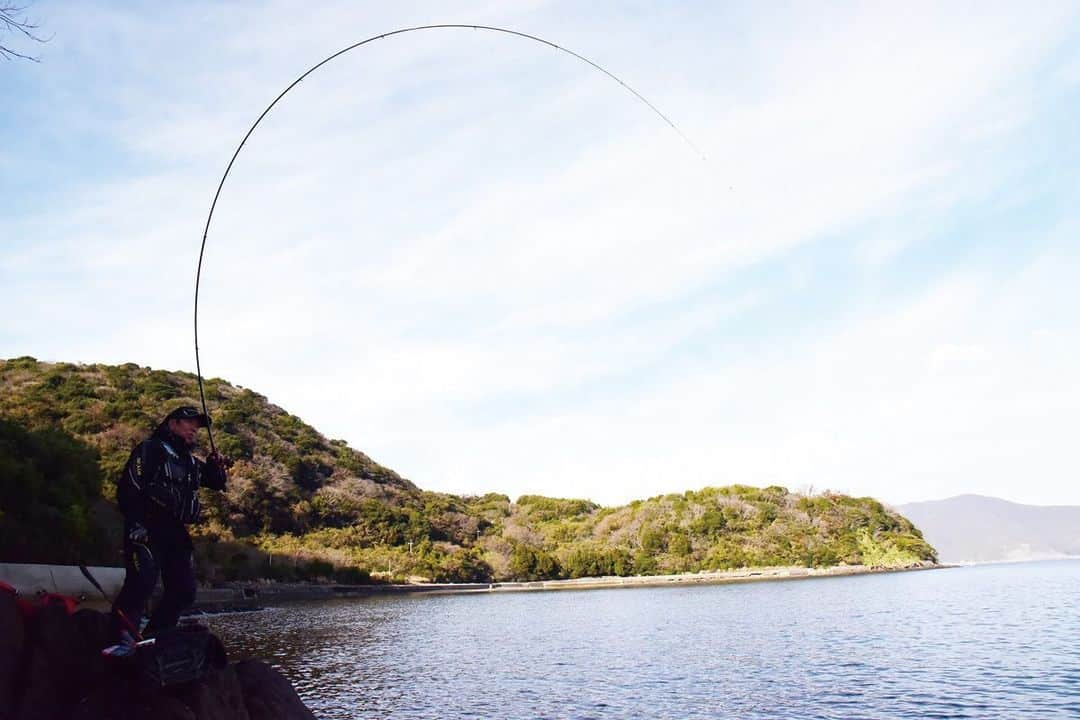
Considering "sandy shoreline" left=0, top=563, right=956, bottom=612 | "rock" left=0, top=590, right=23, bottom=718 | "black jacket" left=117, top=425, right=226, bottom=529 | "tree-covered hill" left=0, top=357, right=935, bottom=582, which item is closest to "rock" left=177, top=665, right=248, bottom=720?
"rock" left=0, top=590, right=23, bottom=718

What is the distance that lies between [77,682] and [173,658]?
870 millimetres

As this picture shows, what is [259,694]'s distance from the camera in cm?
796

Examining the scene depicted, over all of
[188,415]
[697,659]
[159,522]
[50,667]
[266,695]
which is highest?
[188,415]

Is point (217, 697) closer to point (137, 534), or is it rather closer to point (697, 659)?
point (137, 534)

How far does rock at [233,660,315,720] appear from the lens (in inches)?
307

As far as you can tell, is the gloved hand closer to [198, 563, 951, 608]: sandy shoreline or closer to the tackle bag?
the tackle bag

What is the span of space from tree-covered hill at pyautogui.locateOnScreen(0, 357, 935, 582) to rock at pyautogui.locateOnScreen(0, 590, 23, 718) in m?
44.8

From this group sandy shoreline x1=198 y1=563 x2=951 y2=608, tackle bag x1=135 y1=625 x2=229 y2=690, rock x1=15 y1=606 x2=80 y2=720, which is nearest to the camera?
rock x1=15 y1=606 x2=80 y2=720

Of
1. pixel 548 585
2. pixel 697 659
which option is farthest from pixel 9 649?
pixel 548 585

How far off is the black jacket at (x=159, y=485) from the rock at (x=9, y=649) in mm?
1335

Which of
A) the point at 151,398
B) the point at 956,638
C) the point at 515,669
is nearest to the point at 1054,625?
the point at 956,638

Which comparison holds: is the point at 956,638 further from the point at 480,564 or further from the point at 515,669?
the point at 480,564

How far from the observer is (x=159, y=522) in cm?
809

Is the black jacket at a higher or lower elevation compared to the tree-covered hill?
lower
